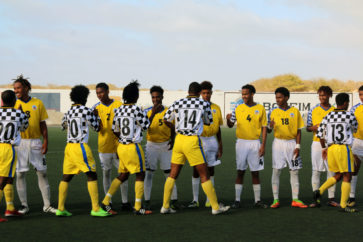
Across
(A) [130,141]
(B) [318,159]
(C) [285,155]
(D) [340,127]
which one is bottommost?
(B) [318,159]

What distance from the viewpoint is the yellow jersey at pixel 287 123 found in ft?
26.1

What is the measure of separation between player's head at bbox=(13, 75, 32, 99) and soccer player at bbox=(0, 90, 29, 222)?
20.4 inches

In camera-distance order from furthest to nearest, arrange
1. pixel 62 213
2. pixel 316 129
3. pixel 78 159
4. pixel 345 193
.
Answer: pixel 316 129 → pixel 345 193 → pixel 62 213 → pixel 78 159

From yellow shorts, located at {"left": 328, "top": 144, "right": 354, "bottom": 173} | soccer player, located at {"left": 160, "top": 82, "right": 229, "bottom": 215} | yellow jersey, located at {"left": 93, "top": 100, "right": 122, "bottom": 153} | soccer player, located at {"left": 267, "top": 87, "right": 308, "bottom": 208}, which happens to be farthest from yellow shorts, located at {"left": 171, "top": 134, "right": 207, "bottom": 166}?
yellow shorts, located at {"left": 328, "top": 144, "right": 354, "bottom": 173}

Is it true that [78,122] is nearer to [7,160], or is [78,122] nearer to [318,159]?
[7,160]

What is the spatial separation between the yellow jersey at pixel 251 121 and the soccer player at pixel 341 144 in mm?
1107

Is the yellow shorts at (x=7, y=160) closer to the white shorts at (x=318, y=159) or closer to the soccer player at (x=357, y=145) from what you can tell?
the white shorts at (x=318, y=159)

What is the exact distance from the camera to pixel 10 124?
22.1 ft

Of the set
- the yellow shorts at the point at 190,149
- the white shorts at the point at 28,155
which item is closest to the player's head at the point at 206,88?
the yellow shorts at the point at 190,149

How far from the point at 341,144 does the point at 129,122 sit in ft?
11.8

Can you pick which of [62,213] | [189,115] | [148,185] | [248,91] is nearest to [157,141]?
[148,185]

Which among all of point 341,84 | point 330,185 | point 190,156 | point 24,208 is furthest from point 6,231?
point 341,84

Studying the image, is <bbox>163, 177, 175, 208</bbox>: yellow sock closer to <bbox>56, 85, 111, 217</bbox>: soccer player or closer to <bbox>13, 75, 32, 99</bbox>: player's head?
<bbox>56, 85, 111, 217</bbox>: soccer player

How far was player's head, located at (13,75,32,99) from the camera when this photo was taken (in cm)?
738
